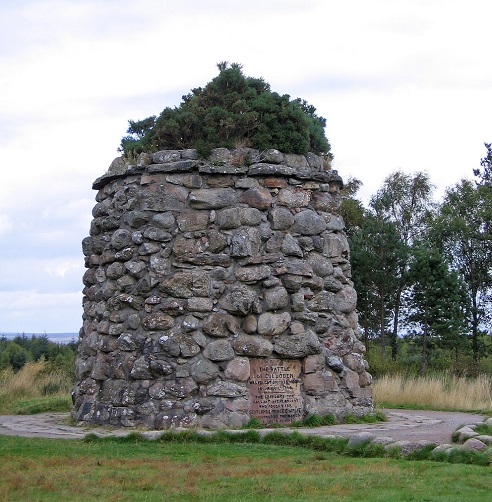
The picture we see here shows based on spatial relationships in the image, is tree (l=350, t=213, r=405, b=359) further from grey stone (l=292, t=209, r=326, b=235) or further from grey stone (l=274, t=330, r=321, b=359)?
grey stone (l=274, t=330, r=321, b=359)

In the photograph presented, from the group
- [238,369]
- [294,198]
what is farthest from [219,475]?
[294,198]

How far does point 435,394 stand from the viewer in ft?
53.5

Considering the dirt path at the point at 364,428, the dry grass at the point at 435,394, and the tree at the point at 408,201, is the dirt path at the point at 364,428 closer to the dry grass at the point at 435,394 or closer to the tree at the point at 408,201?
the dry grass at the point at 435,394

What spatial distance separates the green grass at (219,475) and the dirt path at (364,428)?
1399 millimetres

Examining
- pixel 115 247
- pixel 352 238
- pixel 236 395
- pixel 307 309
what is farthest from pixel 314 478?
pixel 352 238

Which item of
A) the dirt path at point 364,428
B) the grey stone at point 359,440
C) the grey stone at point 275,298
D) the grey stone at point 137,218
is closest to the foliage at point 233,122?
the grey stone at point 137,218

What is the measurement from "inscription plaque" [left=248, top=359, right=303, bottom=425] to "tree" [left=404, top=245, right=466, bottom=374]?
37.9 ft

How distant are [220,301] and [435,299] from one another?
13.3 meters

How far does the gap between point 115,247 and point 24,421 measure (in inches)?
116

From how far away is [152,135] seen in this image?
13.9 metres

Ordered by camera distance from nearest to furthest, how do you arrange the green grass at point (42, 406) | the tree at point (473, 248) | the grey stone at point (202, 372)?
the grey stone at point (202, 372) → the green grass at point (42, 406) → the tree at point (473, 248)

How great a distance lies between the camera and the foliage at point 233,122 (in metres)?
13.1

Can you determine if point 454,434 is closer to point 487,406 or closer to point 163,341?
point 163,341

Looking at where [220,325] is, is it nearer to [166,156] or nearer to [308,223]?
[308,223]
